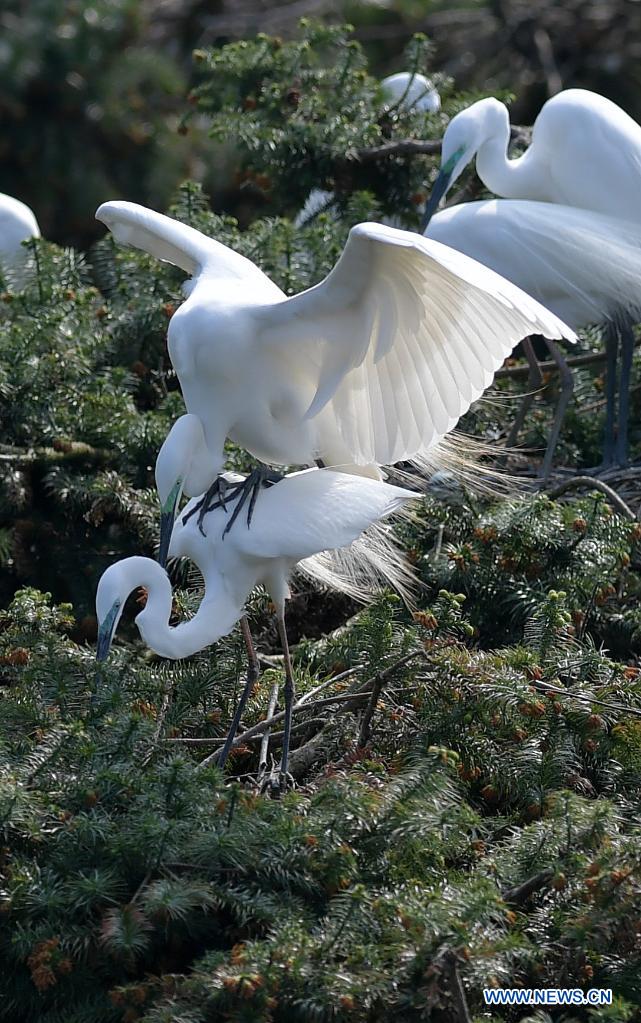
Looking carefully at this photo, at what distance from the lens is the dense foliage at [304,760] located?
92.7 inches

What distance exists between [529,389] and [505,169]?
824mm

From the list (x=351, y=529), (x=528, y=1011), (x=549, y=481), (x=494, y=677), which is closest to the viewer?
(x=528, y=1011)

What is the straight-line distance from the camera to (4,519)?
4.20m

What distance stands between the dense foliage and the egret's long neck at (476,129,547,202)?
737 mm

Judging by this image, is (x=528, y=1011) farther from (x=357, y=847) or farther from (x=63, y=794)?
(x=63, y=794)

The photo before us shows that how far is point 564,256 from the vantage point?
4.63 m

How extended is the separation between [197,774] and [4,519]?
1734mm

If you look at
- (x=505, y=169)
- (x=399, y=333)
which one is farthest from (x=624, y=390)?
(x=399, y=333)

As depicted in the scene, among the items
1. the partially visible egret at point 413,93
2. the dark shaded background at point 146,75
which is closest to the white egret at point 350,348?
the partially visible egret at point 413,93

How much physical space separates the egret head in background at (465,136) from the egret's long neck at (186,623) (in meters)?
2.25

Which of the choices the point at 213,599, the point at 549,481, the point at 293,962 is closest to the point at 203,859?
the point at 293,962

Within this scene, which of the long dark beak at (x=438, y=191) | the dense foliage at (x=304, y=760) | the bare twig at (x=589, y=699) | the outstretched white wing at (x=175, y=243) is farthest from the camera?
the long dark beak at (x=438, y=191)

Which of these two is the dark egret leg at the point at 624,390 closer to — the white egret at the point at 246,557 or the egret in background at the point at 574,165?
the egret in background at the point at 574,165

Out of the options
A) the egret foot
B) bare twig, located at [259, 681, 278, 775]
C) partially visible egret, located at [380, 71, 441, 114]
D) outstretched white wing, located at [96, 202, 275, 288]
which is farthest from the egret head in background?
bare twig, located at [259, 681, 278, 775]
